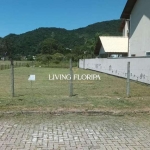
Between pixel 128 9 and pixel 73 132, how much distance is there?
19.7m

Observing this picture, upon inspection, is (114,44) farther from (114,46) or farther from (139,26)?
(139,26)

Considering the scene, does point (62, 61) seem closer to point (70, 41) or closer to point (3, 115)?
point (3, 115)

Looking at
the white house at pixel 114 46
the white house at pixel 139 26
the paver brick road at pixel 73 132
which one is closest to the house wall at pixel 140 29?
the white house at pixel 139 26

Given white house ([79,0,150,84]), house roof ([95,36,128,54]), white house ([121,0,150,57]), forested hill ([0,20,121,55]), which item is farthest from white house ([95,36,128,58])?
forested hill ([0,20,121,55])

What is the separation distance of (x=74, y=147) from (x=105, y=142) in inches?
25.4

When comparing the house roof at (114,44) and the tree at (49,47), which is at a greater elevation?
the tree at (49,47)

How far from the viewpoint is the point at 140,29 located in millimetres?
20016

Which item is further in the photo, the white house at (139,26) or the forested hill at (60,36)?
the forested hill at (60,36)

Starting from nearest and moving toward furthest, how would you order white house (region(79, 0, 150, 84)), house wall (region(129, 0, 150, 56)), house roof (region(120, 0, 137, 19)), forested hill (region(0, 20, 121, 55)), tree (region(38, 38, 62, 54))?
white house (region(79, 0, 150, 84)), house wall (region(129, 0, 150, 56)), house roof (region(120, 0, 137, 19)), forested hill (region(0, 20, 121, 55)), tree (region(38, 38, 62, 54))

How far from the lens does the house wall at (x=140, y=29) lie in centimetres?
1858

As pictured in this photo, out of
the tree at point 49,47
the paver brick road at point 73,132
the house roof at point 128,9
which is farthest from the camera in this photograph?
the tree at point 49,47

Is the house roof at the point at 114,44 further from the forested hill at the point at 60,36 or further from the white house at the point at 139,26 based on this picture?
the forested hill at the point at 60,36

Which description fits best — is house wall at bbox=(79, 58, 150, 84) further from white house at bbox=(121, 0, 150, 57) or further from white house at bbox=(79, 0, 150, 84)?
white house at bbox=(121, 0, 150, 57)

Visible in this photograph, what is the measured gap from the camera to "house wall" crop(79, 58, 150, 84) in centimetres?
1434
